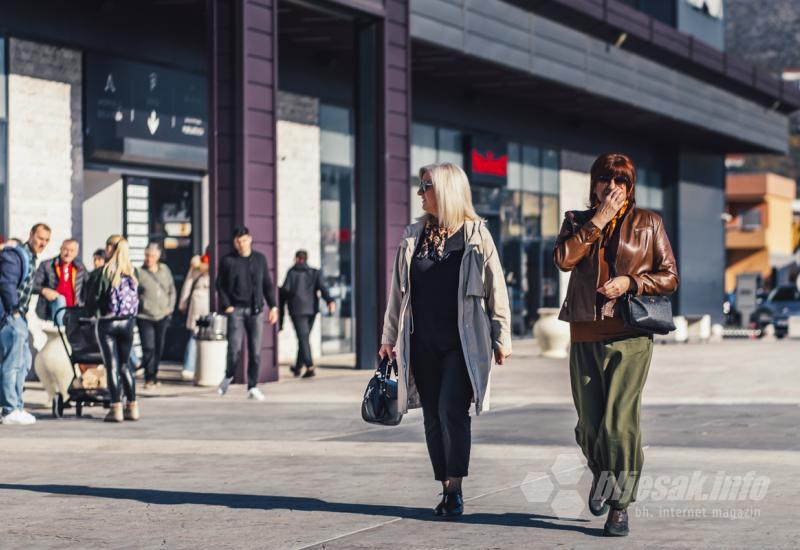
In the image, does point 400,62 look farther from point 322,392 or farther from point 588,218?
point 588,218

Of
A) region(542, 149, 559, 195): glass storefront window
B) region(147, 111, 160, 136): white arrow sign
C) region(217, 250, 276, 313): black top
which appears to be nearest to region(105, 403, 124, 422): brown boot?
region(217, 250, 276, 313): black top

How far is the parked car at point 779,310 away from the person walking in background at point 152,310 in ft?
71.7

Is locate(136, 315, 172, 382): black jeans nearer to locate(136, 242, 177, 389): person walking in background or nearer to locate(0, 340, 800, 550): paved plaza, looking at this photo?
locate(136, 242, 177, 389): person walking in background

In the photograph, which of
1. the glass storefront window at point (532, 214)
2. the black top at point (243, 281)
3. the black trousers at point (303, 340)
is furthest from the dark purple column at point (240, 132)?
the glass storefront window at point (532, 214)

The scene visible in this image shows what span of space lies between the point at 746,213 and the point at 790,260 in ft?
16.0

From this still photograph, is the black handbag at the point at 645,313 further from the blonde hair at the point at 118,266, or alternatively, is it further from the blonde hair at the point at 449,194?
the blonde hair at the point at 118,266

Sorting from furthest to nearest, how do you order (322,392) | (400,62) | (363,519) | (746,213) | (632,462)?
(746,213) < (400,62) < (322,392) < (363,519) < (632,462)

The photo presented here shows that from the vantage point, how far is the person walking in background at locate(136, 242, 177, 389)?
18.1 meters

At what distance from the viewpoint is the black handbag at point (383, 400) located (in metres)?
7.87

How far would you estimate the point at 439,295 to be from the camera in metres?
7.75

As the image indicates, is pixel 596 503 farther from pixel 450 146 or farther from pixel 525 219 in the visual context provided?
pixel 525 219

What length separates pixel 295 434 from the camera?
12477mm

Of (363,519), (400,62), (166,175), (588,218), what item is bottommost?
(363,519)

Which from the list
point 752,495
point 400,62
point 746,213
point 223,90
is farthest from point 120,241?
point 746,213
